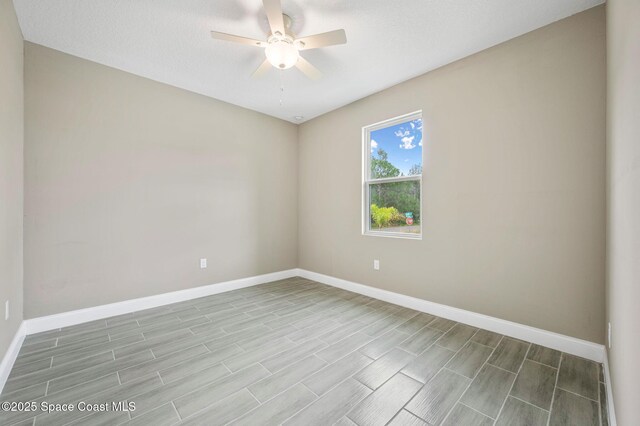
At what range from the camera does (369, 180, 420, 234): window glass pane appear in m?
3.22

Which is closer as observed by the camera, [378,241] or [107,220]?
[107,220]

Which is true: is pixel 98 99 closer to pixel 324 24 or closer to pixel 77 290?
pixel 77 290

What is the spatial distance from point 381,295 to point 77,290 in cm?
335

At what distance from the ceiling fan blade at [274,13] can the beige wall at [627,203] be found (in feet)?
5.85

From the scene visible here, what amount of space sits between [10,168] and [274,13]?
89.6 inches

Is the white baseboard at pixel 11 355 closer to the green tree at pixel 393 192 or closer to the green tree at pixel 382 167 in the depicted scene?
the green tree at pixel 393 192

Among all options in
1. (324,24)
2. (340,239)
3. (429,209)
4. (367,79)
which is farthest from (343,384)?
(367,79)

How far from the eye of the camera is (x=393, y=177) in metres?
3.45

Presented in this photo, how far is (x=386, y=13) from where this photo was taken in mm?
2133

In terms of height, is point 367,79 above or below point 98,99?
above

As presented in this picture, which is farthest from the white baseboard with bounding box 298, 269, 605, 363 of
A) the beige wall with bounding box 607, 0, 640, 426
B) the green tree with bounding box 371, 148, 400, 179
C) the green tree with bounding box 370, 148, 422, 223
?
the green tree with bounding box 371, 148, 400, 179

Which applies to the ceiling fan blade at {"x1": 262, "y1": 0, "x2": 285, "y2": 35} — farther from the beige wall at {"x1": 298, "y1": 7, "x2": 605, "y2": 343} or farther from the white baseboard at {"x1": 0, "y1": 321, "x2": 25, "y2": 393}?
the white baseboard at {"x1": 0, "y1": 321, "x2": 25, "y2": 393}

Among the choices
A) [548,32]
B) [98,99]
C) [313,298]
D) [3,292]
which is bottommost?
[313,298]

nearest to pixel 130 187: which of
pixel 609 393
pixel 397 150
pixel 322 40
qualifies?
Result: pixel 322 40
